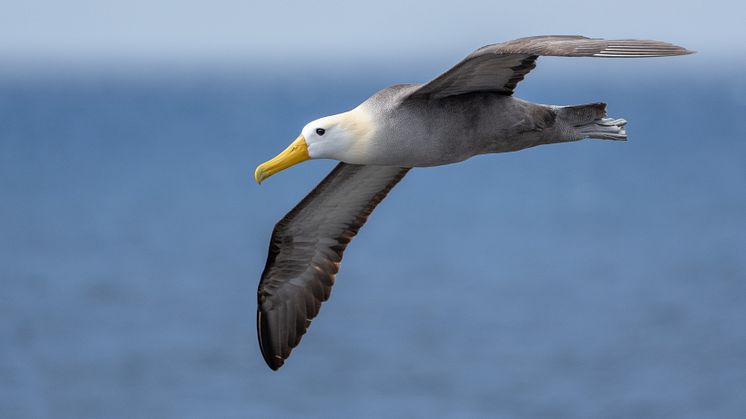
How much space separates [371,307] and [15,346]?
1145 centimetres

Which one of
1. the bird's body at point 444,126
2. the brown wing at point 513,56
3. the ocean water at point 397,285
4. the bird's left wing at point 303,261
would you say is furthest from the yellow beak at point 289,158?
the ocean water at point 397,285

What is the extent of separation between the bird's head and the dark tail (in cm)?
143

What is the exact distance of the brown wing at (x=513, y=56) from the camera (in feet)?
29.1

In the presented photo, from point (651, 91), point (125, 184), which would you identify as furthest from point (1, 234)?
point (651, 91)

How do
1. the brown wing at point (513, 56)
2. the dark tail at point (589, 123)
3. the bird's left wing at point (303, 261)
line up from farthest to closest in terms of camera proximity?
the bird's left wing at point (303, 261)
the dark tail at point (589, 123)
the brown wing at point (513, 56)

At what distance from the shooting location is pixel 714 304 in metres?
46.9

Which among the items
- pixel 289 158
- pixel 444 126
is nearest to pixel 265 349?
pixel 289 158

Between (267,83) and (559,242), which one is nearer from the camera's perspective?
(559,242)

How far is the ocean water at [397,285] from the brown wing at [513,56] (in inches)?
928

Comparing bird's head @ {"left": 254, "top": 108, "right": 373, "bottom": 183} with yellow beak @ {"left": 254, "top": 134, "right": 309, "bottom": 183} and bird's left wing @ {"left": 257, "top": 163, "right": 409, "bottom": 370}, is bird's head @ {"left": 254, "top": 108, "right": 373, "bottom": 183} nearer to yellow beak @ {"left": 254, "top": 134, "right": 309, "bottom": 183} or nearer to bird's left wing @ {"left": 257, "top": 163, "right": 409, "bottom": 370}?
yellow beak @ {"left": 254, "top": 134, "right": 309, "bottom": 183}

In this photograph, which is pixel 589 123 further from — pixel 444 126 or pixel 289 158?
pixel 289 158

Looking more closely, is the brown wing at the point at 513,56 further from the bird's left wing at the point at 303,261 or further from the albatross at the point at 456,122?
the bird's left wing at the point at 303,261

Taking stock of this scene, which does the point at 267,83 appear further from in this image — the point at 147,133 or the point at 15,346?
the point at 15,346

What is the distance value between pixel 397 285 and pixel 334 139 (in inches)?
1632
